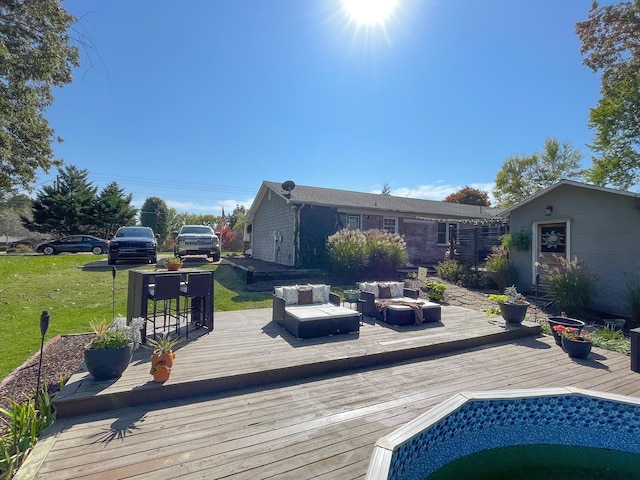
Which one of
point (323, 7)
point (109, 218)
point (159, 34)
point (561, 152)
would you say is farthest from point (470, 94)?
point (109, 218)

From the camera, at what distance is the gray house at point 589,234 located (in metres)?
7.77

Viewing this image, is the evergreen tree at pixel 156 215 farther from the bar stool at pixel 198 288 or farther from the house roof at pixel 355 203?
the bar stool at pixel 198 288

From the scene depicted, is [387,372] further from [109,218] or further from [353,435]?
[109,218]

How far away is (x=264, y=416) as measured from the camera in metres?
2.87

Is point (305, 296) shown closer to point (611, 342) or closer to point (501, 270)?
point (611, 342)

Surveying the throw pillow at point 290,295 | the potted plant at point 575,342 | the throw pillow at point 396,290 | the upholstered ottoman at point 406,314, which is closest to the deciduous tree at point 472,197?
the throw pillow at point 396,290

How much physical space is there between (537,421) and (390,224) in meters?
12.1

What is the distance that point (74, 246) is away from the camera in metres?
18.6

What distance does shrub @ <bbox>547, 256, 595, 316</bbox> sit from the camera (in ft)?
25.3

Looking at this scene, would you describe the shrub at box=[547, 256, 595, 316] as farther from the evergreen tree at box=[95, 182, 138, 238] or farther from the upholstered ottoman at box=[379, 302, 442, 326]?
the evergreen tree at box=[95, 182, 138, 238]

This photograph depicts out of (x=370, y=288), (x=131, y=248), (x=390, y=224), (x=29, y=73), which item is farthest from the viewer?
(x=390, y=224)

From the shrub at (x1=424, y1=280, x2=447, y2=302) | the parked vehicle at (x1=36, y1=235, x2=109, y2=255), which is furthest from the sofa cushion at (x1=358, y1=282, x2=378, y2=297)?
the parked vehicle at (x1=36, y1=235, x2=109, y2=255)

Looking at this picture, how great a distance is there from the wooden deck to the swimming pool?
1.22ft

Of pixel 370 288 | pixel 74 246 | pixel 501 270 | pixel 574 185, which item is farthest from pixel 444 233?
pixel 74 246
